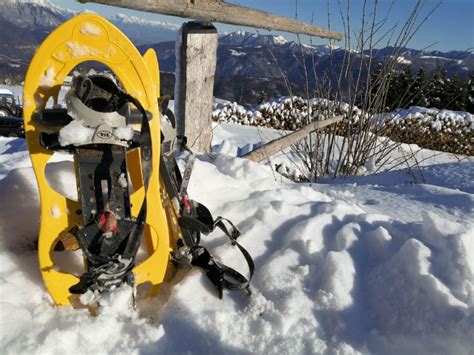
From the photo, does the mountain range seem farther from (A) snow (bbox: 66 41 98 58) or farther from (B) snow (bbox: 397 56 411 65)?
(A) snow (bbox: 66 41 98 58)

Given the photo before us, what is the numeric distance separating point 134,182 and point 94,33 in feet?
1.71

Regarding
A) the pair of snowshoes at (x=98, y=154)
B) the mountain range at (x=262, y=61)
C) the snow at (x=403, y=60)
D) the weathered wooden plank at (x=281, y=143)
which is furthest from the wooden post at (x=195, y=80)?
the snow at (x=403, y=60)

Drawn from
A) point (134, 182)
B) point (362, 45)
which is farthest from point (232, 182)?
point (362, 45)

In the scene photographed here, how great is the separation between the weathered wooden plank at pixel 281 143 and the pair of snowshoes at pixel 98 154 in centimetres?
202

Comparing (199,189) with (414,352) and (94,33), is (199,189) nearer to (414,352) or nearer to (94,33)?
(94,33)

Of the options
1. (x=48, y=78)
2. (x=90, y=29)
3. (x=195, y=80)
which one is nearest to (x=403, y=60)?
(x=195, y=80)

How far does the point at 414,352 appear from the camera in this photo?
1087 millimetres

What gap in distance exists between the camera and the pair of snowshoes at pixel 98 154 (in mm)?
1178

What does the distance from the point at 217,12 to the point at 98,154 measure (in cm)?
140

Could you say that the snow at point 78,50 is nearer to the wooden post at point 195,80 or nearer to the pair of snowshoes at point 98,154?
the pair of snowshoes at point 98,154

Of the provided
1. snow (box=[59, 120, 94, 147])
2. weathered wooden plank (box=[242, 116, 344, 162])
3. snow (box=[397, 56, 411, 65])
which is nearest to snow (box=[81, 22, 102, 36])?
snow (box=[59, 120, 94, 147])

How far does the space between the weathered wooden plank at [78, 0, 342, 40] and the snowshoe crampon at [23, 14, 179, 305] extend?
46 cm

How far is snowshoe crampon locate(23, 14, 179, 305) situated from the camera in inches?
46.9

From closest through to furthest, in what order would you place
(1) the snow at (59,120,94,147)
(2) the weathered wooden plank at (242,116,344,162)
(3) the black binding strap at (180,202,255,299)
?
(1) the snow at (59,120,94,147) < (3) the black binding strap at (180,202,255,299) < (2) the weathered wooden plank at (242,116,344,162)
